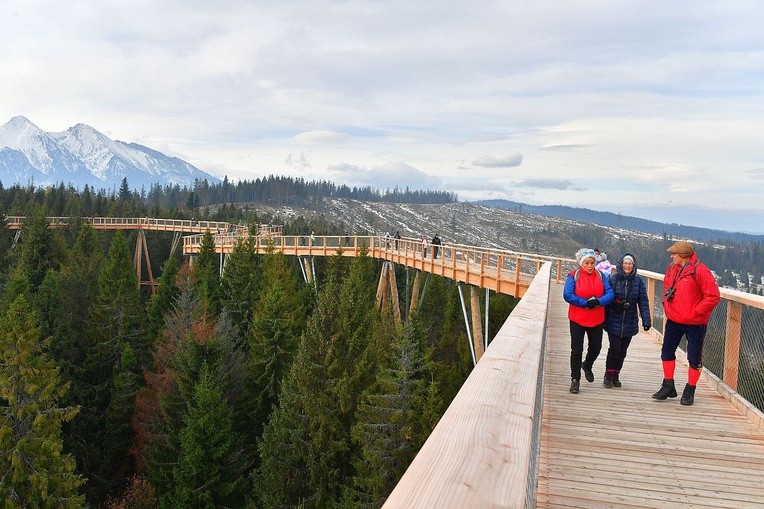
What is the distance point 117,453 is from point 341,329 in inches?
575

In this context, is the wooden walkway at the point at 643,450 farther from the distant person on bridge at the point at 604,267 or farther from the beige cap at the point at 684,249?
the beige cap at the point at 684,249

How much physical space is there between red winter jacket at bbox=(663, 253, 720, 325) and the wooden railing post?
0.70 m

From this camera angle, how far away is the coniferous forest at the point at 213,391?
19.0 m

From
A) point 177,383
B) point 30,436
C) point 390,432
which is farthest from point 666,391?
point 177,383

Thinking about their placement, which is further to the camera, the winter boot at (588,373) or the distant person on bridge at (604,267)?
the winter boot at (588,373)

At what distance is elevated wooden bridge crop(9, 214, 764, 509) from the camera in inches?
59.8

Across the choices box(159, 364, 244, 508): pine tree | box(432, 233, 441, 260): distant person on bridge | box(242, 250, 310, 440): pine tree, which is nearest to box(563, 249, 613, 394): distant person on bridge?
box(432, 233, 441, 260): distant person on bridge

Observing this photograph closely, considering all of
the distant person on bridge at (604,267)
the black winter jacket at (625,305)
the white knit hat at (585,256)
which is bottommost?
the black winter jacket at (625,305)

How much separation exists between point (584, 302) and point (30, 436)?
18.9 m

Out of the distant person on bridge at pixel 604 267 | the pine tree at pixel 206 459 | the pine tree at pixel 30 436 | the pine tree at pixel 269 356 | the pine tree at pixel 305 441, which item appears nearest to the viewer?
the distant person on bridge at pixel 604 267

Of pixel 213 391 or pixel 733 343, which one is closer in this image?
pixel 733 343

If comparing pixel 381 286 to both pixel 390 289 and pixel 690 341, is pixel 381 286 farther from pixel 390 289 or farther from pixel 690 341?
pixel 690 341

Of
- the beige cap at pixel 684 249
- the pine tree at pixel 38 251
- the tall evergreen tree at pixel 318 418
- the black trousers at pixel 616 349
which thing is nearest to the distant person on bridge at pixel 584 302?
the black trousers at pixel 616 349

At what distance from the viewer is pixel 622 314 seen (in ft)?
22.8
